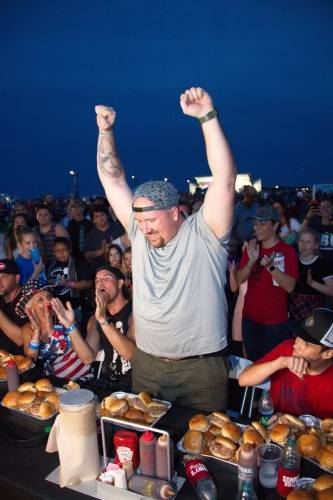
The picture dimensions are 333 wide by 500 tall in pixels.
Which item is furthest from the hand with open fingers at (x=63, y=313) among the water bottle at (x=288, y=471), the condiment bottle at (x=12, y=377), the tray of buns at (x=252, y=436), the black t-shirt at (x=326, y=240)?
the black t-shirt at (x=326, y=240)

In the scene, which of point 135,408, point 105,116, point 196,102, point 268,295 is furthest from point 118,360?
point 196,102

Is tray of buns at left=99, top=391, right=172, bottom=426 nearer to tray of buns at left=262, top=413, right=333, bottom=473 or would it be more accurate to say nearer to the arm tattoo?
tray of buns at left=262, top=413, right=333, bottom=473

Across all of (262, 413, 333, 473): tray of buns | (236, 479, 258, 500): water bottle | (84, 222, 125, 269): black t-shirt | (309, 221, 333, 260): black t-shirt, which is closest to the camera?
(236, 479, 258, 500): water bottle

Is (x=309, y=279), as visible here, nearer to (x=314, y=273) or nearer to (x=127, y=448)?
(x=314, y=273)

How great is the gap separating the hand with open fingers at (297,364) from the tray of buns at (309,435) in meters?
0.27

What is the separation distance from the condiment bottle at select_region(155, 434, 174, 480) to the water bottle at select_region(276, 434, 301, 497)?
42cm

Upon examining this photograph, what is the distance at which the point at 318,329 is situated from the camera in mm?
2082

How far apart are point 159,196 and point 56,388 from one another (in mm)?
1280

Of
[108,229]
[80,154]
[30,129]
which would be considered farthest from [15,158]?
[108,229]

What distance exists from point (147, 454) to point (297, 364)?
101 centimetres

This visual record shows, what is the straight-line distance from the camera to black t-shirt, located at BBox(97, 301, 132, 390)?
2.80 m

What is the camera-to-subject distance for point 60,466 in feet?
5.17

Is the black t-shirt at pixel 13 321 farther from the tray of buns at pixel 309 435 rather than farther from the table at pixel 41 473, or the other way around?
the tray of buns at pixel 309 435

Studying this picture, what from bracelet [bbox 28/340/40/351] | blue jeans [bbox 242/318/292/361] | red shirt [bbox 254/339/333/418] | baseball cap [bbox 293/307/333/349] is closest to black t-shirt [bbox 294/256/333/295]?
blue jeans [bbox 242/318/292/361]
